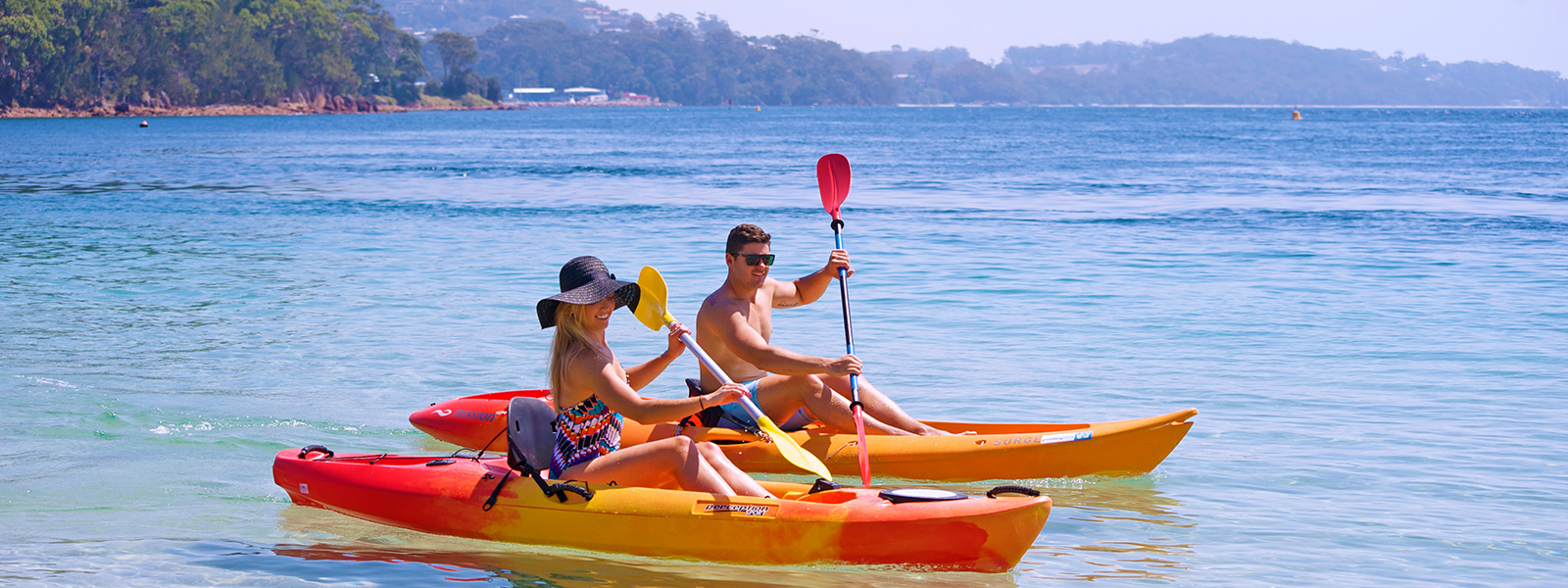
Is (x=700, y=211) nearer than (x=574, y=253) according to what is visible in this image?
No

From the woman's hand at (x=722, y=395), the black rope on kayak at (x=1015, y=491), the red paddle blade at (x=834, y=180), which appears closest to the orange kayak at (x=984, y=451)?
the woman's hand at (x=722, y=395)

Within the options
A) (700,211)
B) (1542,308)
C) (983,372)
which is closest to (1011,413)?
(983,372)

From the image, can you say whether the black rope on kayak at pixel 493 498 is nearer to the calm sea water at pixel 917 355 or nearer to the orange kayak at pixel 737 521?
the orange kayak at pixel 737 521

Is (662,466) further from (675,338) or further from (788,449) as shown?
(788,449)

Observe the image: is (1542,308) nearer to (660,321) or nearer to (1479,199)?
(660,321)

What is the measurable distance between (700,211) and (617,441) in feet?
59.9

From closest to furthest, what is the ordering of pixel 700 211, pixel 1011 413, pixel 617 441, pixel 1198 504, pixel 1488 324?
pixel 617 441, pixel 1198 504, pixel 1011 413, pixel 1488 324, pixel 700 211

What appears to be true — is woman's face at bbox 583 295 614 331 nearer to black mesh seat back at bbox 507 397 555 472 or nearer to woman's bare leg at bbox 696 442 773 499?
black mesh seat back at bbox 507 397 555 472

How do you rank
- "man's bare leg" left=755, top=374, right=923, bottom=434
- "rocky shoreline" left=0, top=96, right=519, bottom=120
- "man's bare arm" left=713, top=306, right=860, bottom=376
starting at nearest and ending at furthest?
"man's bare arm" left=713, top=306, right=860, bottom=376
"man's bare leg" left=755, top=374, right=923, bottom=434
"rocky shoreline" left=0, top=96, right=519, bottom=120

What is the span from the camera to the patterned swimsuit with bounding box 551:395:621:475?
4.71 meters

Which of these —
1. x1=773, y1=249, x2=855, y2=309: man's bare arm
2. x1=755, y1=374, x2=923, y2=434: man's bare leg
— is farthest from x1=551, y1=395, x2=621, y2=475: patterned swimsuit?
x1=773, y1=249, x2=855, y2=309: man's bare arm

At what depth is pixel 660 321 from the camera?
5367mm

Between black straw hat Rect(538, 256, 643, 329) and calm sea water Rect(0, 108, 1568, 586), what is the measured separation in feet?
3.57

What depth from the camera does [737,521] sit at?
464 centimetres
